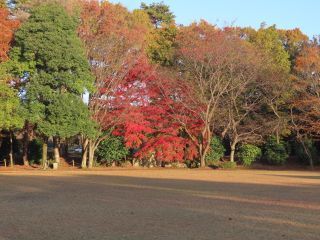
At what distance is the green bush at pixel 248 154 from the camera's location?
39.2m

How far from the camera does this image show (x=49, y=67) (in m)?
→ 30.3

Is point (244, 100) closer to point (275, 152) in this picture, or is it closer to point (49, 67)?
point (275, 152)

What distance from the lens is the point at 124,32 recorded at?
3366cm

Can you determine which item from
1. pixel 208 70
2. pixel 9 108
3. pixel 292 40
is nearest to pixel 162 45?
pixel 208 70

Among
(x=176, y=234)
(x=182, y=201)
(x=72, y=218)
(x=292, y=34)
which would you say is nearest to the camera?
(x=176, y=234)

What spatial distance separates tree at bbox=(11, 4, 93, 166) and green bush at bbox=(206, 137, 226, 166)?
42.1 feet

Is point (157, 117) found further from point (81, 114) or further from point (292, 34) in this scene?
point (292, 34)

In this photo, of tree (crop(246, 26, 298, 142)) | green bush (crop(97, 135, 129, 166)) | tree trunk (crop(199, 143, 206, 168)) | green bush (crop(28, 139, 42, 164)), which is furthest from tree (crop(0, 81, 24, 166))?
tree (crop(246, 26, 298, 142))

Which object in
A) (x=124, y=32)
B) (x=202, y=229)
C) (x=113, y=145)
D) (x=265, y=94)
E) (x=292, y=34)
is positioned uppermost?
(x=292, y=34)

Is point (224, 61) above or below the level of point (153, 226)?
above

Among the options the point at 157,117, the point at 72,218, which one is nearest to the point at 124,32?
the point at 157,117

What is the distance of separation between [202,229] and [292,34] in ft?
135

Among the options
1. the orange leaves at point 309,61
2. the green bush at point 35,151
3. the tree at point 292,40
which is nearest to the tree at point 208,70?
the orange leaves at point 309,61

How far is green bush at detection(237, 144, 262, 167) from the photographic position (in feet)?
129
